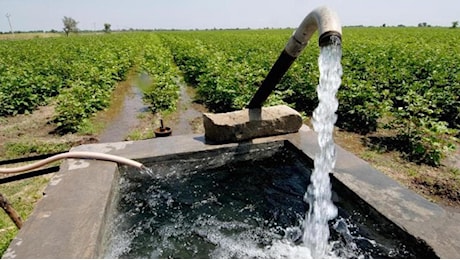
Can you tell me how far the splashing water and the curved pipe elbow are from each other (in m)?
0.08

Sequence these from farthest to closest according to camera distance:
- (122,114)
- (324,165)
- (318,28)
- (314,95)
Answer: (122,114), (314,95), (324,165), (318,28)

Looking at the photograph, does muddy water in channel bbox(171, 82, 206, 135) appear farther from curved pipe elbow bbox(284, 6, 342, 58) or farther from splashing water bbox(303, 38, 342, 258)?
curved pipe elbow bbox(284, 6, 342, 58)

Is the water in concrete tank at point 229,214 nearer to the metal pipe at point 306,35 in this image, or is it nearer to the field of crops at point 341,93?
the metal pipe at point 306,35

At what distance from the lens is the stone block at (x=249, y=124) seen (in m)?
4.48

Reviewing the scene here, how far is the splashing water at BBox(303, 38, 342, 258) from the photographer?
110 inches

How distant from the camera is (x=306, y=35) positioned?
329cm

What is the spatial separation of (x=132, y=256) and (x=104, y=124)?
17.9 feet

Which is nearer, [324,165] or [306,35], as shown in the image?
[306,35]

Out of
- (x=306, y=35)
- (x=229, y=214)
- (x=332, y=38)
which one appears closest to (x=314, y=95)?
(x=306, y=35)

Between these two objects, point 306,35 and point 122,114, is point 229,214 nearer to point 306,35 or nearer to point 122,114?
point 306,35

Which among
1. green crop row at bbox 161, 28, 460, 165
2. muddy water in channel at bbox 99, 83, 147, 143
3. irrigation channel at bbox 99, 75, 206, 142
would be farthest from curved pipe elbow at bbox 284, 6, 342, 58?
muddy water in channel at bbox 99, 83, 147, 143

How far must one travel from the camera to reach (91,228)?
8.43ft

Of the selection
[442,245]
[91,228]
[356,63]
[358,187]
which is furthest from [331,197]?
[356,63]

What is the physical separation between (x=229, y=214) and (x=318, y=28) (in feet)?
6.56
